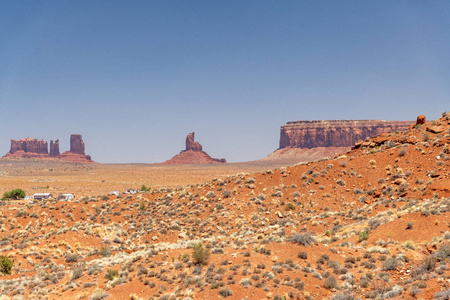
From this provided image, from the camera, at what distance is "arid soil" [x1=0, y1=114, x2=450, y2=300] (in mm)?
13773

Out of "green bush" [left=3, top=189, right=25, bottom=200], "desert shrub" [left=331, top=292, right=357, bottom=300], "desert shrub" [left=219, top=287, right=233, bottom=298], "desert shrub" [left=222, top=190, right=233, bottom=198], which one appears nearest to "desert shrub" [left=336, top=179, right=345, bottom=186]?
"desert shrub" [left=222, top=190, right=233, bottom=198]

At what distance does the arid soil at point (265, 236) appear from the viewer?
1377 centimetres

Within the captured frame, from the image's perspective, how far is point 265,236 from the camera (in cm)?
2330

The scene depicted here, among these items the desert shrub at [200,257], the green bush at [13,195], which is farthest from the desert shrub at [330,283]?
the green bush at [13,195]

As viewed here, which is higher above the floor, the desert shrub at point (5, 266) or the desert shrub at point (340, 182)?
the desert shrub at point (340, 182)

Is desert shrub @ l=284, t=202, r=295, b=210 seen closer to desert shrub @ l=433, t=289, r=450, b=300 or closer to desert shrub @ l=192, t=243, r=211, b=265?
desert shrub @ l=192, t=243, r=211, b=265

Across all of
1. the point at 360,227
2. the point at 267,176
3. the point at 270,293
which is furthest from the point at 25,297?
the point at 267,176

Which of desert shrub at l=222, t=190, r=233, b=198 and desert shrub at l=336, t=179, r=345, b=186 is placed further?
desert shrub at l=222, t=190, r=233, b=198

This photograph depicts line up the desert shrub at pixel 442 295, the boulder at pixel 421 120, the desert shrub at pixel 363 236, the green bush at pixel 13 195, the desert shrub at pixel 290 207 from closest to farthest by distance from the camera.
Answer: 1. the desert shrub at pixel 442 295
2. the desert shrub at pixel 363 236
3. the desert shrub at pixel 290 207
4. the boulder at pixel 421 120
5. the green bush at pixel 13 195

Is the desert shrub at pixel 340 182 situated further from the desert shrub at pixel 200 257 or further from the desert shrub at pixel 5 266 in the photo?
the desert shrub at pixel 5 266

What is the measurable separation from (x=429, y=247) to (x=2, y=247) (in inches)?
1192

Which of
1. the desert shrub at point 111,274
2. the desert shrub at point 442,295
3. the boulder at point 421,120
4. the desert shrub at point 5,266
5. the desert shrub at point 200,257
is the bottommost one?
the desert shrub at point 5,266

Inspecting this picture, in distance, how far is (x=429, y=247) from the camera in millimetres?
15625

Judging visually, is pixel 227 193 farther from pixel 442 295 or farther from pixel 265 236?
pixel 442 295
